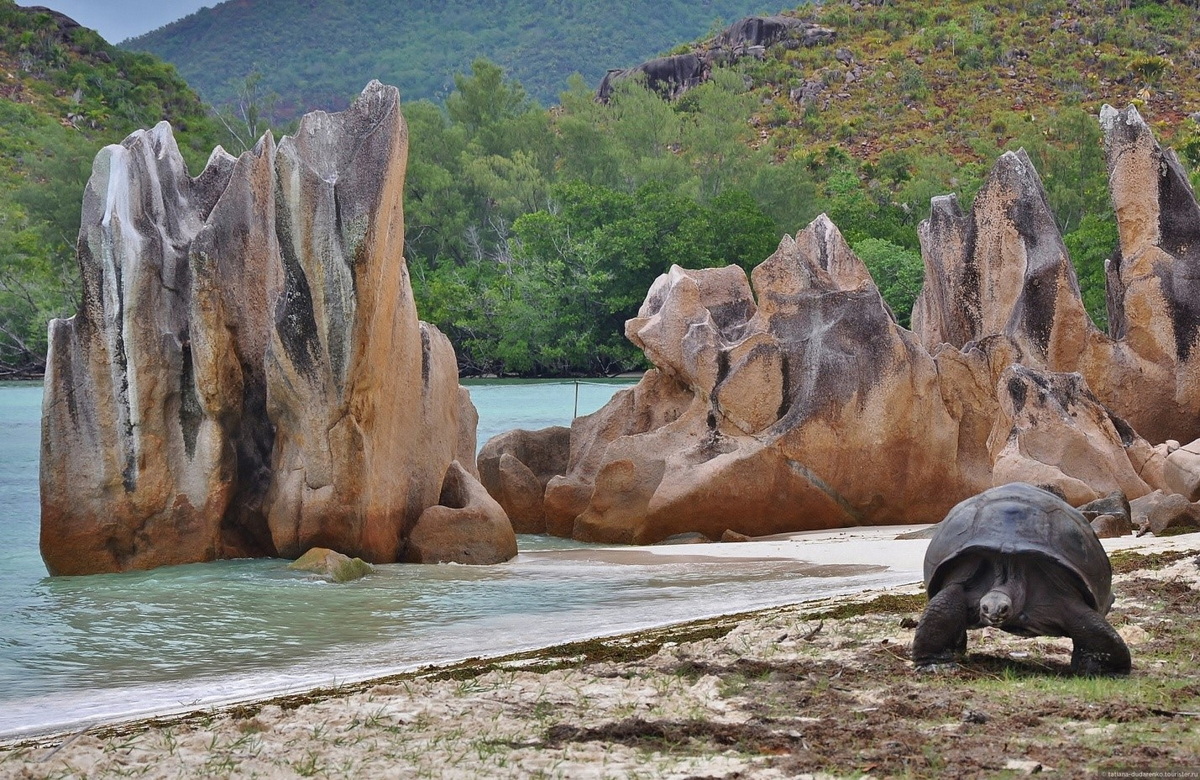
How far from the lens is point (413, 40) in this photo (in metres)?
108

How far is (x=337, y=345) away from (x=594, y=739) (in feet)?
21.2

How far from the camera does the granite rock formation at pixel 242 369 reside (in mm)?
10055

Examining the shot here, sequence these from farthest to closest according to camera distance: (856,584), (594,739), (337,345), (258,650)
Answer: (337,345) < (856,584) < (258,650) < (594,739)

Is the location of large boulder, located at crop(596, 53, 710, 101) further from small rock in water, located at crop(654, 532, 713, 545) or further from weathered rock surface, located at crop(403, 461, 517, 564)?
weathered rock surface, located at crop(403, 461, 517, 564)

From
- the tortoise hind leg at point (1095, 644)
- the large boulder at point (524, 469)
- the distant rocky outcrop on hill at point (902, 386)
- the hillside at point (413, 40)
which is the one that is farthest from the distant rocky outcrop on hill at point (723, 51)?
the tortoise hind leg at point (1095, 644)

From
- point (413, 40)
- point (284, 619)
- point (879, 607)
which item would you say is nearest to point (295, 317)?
point (284, 619)

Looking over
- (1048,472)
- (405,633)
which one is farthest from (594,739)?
(1048,472)

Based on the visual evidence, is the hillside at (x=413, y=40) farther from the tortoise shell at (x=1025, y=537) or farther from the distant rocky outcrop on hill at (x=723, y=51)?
the tortoise shell at (x=1025, y=537)

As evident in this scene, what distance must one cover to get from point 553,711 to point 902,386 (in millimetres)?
8817

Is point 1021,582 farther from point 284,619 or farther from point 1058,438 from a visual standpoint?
point 1058,438

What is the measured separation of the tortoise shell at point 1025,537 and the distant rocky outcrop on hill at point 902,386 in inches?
240

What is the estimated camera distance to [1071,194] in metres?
36.6

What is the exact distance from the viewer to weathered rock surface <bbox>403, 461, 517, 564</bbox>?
1062 cm

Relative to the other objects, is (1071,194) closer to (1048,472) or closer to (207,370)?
(1048,472)
